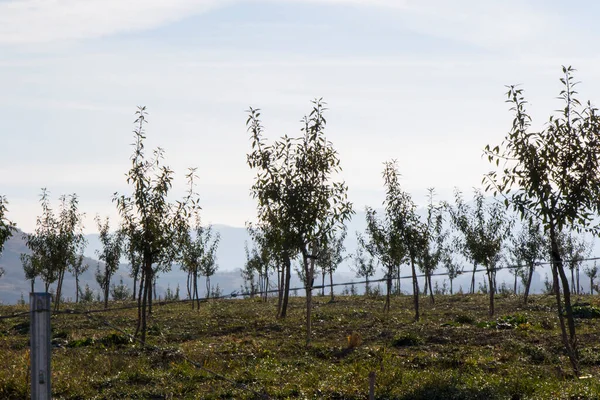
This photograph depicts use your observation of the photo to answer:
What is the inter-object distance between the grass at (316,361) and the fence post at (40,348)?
3102mm

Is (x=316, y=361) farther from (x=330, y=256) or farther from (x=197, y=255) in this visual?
(x=330, y=256)

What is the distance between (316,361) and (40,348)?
14.9 meters

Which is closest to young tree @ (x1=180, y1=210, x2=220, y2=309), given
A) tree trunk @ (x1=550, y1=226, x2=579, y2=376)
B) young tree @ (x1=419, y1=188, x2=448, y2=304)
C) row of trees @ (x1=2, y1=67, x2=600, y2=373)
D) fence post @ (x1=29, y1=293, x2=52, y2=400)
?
row of trees @ (x1=2, y1=67, x2=600, y2=373)

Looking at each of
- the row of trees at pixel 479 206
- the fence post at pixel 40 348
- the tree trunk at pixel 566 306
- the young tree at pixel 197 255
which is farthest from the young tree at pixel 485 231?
the fence post at pixel 40 348

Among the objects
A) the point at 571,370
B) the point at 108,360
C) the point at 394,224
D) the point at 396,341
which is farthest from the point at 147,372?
the point at 394,224

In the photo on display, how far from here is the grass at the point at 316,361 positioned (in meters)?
18.2

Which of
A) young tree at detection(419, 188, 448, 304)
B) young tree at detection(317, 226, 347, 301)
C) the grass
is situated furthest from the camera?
young tree at detection(317, 226, 347, 301)

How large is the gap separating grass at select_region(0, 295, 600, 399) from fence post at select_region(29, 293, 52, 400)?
310 centimetres

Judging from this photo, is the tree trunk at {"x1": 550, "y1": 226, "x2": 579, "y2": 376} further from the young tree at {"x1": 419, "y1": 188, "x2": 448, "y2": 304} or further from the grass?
the young tree at {"x1": 419, "y1": 188, "x2": 448, "y2": 304}

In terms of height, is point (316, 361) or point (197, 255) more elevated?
point (197, 255)

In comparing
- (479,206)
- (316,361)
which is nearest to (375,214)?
(479,206)

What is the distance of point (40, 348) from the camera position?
9.60 meters

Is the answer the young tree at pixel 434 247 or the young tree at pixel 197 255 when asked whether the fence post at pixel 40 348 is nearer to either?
the young tree at pixel 197 255

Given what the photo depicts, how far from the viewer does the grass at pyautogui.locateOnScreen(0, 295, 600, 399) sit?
18156 millimetres
